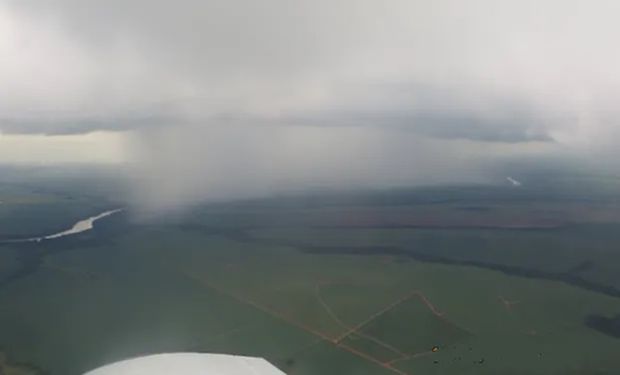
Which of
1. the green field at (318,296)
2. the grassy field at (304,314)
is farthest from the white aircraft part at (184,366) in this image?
the grassy field at (304,314)

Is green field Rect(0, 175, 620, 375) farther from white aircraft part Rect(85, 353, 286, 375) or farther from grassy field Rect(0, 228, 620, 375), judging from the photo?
white aircraft part Rect(85, 353, 286, 375)

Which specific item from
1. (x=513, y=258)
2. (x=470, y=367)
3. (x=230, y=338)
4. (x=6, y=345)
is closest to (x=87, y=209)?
(x=6, y=345)

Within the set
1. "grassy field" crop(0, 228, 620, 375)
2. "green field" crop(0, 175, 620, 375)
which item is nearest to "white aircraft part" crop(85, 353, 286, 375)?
"green field" crop(0, 175, 620, 375)

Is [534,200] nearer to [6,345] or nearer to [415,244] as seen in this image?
[415,244]

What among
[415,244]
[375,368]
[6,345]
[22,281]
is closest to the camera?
[375,368]

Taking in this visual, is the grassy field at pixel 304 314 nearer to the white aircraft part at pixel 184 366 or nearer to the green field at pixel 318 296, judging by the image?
the green field at pixel 318 296

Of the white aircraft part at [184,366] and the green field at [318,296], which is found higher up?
the white aircraft part at [184,366]

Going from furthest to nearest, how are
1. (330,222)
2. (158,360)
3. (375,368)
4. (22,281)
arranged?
(330,222) < (22,281) < (375,368) < (158,360)
